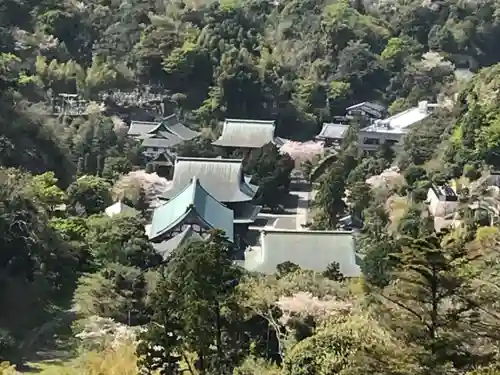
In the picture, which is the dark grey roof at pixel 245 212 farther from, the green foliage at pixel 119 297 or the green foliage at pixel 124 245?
the green foliage at pixel 119 297

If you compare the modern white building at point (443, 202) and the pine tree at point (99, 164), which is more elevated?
the pine tree at point (99, 164)

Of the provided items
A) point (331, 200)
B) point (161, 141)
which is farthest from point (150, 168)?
point (331, 200)

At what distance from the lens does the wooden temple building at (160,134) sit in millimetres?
29672

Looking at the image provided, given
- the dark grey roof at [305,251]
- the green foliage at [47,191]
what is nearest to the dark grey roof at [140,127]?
the green foliage at [47,191]

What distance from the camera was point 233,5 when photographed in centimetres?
4097

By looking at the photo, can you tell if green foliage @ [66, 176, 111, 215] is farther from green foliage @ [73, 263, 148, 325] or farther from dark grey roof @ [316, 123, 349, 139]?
dark grey roof @ [316, 123, 349, 139]

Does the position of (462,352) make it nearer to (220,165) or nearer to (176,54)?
(220,165)

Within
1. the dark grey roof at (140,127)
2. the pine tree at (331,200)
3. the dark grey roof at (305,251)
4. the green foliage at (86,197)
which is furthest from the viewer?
the dark grey roof at (140,127)

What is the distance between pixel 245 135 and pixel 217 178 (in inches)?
246

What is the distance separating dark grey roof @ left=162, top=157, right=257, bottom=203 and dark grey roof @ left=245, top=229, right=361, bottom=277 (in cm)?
455

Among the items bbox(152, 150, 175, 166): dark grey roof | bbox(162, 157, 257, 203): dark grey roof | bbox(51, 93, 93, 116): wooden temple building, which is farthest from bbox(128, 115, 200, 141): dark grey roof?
bbox(162, 157, 257, 203): dark grey roof

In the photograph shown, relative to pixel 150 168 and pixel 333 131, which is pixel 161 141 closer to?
pixel 150 168

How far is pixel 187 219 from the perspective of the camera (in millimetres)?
19547

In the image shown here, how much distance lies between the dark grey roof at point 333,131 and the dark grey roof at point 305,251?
14.2 metres
